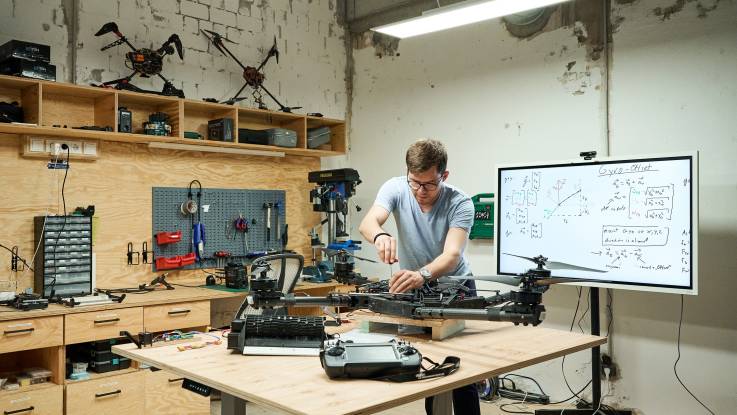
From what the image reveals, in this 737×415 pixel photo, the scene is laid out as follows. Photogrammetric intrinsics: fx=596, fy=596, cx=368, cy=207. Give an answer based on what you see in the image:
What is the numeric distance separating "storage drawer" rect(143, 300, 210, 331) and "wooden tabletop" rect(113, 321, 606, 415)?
145 cm

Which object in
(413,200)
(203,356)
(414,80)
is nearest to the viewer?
(203,356)

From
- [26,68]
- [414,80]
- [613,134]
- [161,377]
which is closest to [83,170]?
[26,68]

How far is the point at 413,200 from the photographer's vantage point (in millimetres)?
2689

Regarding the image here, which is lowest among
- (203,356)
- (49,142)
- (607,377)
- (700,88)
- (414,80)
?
(607,377)

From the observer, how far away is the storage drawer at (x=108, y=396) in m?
3.14

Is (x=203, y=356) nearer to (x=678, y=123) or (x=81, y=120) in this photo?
(x=81, y=120)

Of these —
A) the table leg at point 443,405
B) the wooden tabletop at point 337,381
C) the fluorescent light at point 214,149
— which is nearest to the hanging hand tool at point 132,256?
the fluorescent light at point 214,149

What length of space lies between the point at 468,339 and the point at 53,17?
3.33 m

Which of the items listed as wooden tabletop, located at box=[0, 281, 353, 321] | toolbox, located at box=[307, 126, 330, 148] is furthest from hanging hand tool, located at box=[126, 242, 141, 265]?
toolbox, located at box=[307, 126, 330, 148]

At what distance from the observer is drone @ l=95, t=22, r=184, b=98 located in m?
3.81

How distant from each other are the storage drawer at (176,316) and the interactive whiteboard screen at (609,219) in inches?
74.8

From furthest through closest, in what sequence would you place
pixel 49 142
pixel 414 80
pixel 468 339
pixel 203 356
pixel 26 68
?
pixel 414 80 < pixel 49 142 < pixel 26 68 < pixel 468 339 < pixel 203 356

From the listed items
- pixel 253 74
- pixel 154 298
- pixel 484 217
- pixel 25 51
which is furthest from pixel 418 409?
pixel 25 51

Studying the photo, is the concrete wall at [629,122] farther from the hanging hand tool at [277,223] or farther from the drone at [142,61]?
the drone at [142,61]
